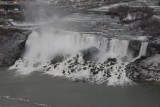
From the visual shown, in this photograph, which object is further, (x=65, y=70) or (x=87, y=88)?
(x=65, y=70)

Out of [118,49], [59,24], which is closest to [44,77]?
[118,49]

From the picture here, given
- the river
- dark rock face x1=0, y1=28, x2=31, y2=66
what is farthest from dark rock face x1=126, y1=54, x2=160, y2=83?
dark rock face x1=0, y1=28, x2=31, y2=66

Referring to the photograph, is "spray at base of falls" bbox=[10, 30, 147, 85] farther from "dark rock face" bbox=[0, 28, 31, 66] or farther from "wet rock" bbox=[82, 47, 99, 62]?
"dark rock face" bbox=[0, 28, 31, 66]

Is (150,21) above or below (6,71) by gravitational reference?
above

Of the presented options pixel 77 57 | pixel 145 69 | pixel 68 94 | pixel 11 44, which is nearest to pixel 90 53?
pixel 77 57

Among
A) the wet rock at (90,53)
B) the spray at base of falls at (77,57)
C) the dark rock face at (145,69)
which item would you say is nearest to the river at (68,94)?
the dark rock face at (145,69)

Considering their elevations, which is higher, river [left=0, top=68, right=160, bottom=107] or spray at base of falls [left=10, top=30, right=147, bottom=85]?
spray at base of falls [left=10, top=30, right=147, bottom=85]

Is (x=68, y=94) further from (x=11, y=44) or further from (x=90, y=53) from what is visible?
(x=11, y=44)

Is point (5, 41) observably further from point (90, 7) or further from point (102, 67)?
point (90, 7)
